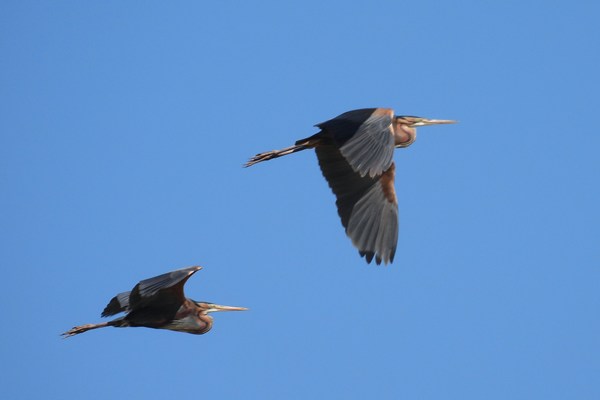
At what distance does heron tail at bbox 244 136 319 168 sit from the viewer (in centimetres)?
1274

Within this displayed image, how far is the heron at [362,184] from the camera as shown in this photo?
38.8ft

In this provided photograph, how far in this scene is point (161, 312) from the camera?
1241 centimetres

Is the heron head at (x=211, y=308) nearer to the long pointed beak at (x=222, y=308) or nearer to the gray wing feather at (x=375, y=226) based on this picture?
the long pointed beak at (x=222, y=308)

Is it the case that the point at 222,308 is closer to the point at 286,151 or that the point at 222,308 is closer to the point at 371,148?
the point at 286,151

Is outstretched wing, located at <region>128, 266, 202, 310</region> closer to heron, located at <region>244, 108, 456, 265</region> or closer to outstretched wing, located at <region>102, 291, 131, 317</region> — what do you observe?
outstretched wing, located at <region>102, 291, 131, 317</region>

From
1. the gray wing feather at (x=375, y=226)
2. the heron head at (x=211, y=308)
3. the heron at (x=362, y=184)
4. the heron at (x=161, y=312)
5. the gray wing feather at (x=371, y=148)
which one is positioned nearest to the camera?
the gray wing feather at (x=371, y=148)

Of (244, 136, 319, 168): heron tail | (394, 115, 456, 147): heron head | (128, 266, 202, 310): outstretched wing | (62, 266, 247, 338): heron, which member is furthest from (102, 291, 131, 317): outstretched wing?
(394, 115, 456, 147): heron head

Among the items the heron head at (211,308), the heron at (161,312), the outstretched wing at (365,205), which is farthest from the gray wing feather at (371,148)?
the heron head at (211,308)

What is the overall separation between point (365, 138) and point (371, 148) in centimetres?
22

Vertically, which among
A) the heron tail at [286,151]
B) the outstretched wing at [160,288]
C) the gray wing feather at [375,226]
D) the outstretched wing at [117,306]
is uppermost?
the heron tail at [286,151]

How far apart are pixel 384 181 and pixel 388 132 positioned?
1.57m

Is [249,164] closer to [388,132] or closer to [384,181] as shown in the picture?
[384,181]

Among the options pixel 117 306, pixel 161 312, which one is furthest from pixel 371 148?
pixel 117 306

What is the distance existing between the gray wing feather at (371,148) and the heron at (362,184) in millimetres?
21
